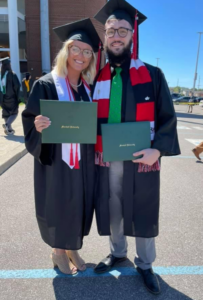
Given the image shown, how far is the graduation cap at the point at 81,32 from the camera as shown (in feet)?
6.54

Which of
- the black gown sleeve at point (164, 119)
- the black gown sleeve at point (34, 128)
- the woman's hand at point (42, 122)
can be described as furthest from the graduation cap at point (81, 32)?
the woman's hand at point (42, 122)

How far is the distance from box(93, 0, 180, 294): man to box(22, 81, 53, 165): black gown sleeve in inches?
15.9

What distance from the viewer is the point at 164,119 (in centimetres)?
196

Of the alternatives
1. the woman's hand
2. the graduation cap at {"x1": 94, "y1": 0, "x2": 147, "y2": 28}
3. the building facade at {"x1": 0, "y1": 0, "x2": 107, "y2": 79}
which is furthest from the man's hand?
the building facade at {"x1": 0, "y1": 0, "x2": 107, "y2": 79}

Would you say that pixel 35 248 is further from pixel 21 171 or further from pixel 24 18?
pixel 24 18

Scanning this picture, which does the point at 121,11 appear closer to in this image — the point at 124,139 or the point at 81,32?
the point at 81,32

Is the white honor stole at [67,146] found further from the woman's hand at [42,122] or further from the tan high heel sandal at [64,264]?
the tan high heel sandal at [64,264]

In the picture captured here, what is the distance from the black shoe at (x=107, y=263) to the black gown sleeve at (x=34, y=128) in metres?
1.09

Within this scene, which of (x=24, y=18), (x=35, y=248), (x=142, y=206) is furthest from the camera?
(x=24, y=18)

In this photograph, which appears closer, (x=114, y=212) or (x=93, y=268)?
(x=114, y=212)

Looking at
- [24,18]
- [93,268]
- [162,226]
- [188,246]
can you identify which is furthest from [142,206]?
[24,18]

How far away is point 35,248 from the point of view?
8.41 feet

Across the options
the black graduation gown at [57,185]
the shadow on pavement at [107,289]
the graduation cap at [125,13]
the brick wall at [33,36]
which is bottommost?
the shadow on pavement at [107,289]

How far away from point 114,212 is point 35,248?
3.24 ft
